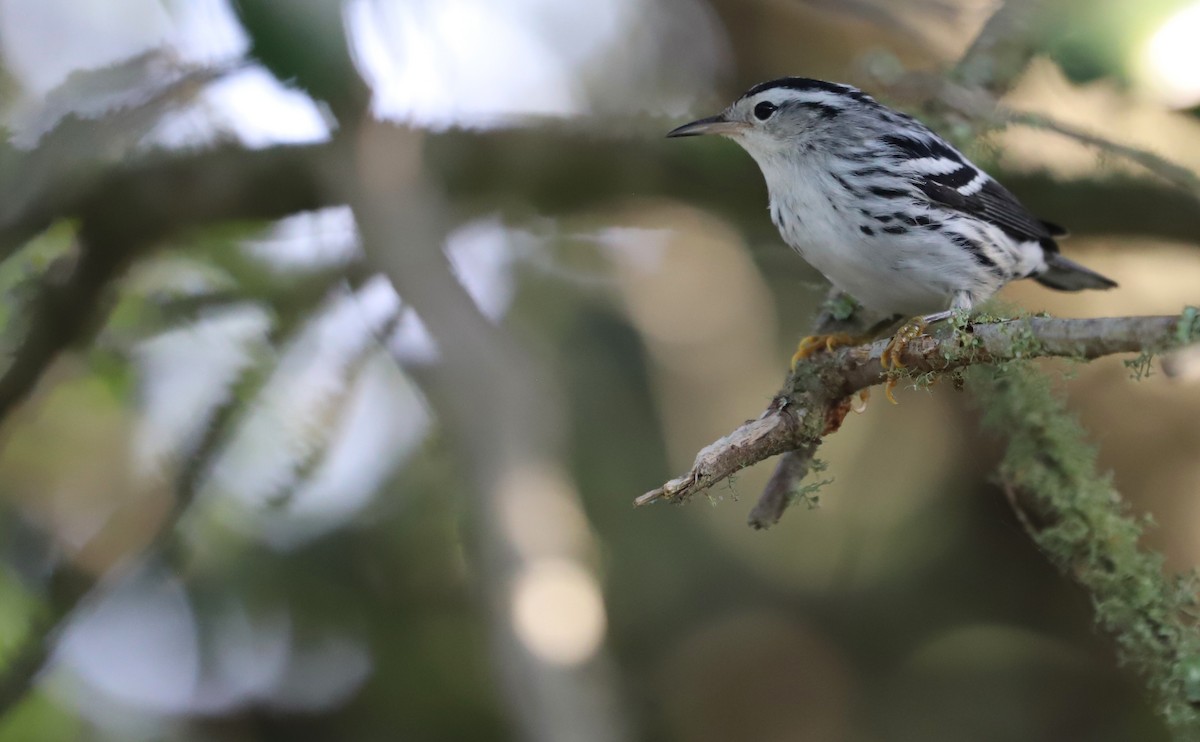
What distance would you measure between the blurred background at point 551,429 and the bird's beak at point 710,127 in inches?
9.1

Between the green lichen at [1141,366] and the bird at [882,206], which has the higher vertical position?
the green lichen at [1141,366]

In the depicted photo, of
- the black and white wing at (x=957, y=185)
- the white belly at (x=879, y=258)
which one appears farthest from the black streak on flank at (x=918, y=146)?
the white belly at (x=879, y=258)

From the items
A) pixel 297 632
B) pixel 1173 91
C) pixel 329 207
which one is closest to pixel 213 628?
pixel 297 632

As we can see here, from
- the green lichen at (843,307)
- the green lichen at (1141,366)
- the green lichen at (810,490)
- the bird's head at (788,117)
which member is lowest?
the green lichen at (843,307)

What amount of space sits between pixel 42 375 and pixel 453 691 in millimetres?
1674

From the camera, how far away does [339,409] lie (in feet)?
8.72

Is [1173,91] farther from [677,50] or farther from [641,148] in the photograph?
[677,50]

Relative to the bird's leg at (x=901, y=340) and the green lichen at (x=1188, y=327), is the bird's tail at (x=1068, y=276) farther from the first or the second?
the green lichen at (x=1188, y=327)

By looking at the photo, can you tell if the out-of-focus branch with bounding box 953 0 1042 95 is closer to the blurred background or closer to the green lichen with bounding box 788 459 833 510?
the blurred background

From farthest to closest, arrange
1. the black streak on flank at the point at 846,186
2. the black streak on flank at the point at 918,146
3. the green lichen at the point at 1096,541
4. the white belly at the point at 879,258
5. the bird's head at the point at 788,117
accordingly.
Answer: the bird's head at the point at 788,117
the black streak on flank at the point at 918,146
the black streak on flank at the point at 846,186
the white belly at the point at 879,258
the green lichen at the point at 1096,541

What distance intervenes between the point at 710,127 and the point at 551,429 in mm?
956

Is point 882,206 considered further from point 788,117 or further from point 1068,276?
point 1068,276

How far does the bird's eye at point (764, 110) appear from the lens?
276 cm

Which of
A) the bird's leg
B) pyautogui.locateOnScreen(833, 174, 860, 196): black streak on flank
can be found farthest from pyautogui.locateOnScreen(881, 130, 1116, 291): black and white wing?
the bird's leg
